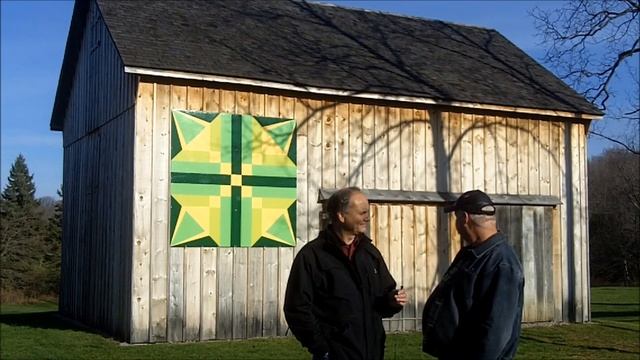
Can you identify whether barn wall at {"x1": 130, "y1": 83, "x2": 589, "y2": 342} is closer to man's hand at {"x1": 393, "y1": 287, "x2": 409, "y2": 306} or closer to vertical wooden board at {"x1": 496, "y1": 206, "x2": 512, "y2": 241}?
vertical wooden board at {"x1": 496, "y1": 206, "x2": 512, "y2": 241}

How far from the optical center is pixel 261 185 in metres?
14.7

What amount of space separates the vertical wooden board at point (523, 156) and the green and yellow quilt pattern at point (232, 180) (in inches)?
193

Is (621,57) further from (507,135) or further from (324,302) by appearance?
(324,302)

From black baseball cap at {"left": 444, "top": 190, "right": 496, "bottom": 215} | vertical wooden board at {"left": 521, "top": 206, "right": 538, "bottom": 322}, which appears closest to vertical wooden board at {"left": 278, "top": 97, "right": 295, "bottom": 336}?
vertical wooden board at {"left": 521, "top": 206, "right": 538, "bottom": 322}

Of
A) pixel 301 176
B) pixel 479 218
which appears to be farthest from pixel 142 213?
pixel 479 218

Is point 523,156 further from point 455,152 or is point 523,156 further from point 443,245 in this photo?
point 443,245

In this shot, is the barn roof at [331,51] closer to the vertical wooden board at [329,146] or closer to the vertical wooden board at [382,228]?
the vertical wooden board at [329,146]

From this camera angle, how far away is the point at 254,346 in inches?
534

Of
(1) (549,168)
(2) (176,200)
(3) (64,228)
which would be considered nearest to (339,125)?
(2) (176,200)

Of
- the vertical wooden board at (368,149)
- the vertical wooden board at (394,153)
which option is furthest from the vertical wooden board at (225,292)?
the vertical wooden board at (394,153)

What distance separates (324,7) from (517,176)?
19.3 feet

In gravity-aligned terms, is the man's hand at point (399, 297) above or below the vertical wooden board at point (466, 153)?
below

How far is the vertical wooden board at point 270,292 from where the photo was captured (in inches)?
579

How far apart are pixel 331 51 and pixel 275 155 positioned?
10.1ft
